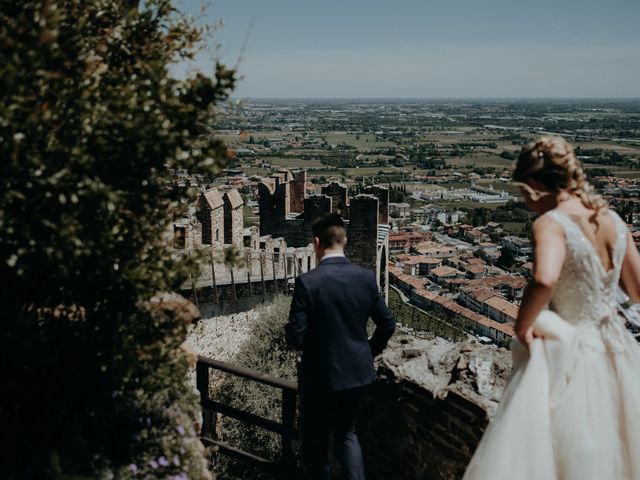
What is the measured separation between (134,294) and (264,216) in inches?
541

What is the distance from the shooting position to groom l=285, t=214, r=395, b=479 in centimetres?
327

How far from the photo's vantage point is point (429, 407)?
368 cm

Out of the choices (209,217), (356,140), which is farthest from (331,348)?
(356,140)

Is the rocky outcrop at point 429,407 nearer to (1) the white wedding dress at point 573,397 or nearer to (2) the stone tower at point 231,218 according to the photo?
(1) the white wedding dress at point 573,397

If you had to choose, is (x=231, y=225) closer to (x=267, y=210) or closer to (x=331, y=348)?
(x=267, y=210)

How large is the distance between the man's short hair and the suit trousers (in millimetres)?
754

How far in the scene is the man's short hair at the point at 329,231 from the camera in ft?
11.3

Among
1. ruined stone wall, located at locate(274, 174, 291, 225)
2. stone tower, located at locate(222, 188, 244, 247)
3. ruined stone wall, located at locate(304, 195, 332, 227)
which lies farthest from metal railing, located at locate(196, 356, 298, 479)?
ruined stone wall, located at locate(274, 174, 291, 225)

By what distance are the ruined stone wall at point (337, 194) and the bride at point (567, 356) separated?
13.6 meters

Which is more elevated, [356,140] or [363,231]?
[363,231]

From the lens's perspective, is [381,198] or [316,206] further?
[381,198]

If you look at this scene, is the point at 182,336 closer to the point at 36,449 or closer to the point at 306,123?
the point at 36,449

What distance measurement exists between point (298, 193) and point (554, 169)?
14528 mm

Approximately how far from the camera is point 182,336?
117 inches
